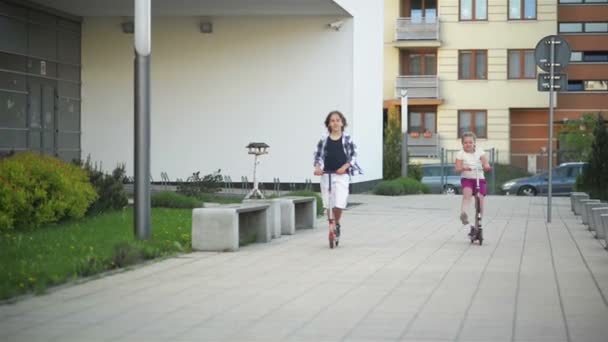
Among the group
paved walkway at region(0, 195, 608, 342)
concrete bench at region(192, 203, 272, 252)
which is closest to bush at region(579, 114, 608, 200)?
paved walkway at region(0, 195, 608, 342)

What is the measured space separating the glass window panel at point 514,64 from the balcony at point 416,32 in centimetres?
358

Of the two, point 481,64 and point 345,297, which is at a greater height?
point 481,64

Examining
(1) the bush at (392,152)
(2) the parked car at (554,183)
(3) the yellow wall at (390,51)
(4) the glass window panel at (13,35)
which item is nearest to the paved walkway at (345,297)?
(4) the glass window panel at (13,35)

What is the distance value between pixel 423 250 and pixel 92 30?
20532 mm

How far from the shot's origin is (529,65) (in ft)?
178

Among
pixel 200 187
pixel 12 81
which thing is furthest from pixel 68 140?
pixel 200 187

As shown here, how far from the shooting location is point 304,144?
32062 millimetres

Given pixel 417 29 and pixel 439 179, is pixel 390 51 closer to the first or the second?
pixel 417 29

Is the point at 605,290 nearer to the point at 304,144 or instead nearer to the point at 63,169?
the point at 63,169

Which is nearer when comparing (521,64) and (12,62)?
(12,62)

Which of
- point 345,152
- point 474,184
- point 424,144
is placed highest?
point 424,144

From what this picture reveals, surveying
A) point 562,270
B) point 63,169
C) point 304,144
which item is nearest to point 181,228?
point 63,169

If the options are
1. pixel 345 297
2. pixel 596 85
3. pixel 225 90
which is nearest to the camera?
pixel 345 297

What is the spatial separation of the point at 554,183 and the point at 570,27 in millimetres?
16886
